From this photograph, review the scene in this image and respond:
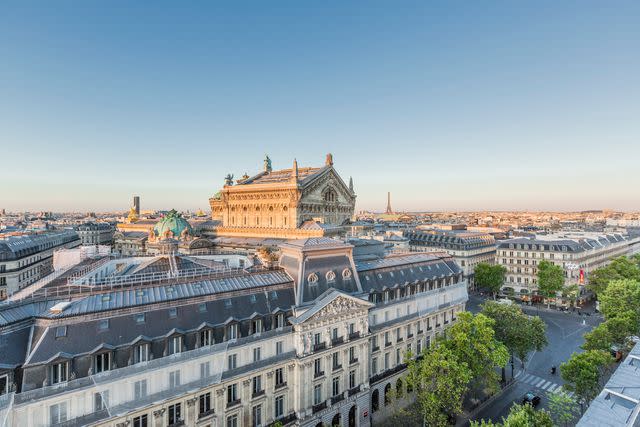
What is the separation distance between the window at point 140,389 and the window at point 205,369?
4.84m

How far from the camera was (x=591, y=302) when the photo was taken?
109938 mm

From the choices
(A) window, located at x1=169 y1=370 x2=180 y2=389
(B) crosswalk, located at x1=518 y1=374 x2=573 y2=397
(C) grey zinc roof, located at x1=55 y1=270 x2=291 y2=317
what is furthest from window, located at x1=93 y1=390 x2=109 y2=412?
(B) crosswalk, located at x1=518 y1=374 x2=573 y2=397

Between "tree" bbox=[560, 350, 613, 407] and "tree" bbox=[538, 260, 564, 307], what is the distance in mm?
59137

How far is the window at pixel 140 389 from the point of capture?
31344 millimetres

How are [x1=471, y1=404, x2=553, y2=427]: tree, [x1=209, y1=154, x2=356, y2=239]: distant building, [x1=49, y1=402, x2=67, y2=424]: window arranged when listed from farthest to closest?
[x1=209, y1=154, x2=356, y2=239]: distant building → [x1=471, y1=404, x2=553, y2=427]: tree → [x1=49, y1=402, x2=67, y2=424]: window

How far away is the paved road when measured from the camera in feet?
176

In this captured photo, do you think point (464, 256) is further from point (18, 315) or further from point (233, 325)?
point (18, 315)

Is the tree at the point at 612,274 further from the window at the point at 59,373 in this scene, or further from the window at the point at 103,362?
the window at the point at 59,373

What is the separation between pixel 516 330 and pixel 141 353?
51174 mm

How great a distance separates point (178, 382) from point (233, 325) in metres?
6.79

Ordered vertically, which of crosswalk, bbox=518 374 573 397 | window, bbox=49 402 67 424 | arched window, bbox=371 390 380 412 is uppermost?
window, bbox=49 402 67 424

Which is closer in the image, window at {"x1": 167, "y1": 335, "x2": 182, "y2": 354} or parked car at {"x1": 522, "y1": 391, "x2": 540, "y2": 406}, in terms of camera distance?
window at {"x1": 167, "y1": 335, "x2": 182, "y2": 354}

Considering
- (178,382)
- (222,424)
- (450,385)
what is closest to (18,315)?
(178,382)

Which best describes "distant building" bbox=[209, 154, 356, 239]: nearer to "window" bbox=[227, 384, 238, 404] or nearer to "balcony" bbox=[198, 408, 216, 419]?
"window" bbox=[227, 384, 238, 404]
